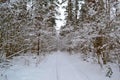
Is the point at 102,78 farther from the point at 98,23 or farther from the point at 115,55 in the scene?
the point at 98,23

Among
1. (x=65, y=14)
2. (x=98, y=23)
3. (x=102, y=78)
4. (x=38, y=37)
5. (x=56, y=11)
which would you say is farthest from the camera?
(x=65, y=14)

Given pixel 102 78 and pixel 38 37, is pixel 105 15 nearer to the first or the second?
pixel 102 78

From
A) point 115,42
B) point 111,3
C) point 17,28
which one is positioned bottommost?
point 115,42

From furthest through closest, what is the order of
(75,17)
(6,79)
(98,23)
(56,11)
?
(75,17) → (56,11) → (98,23) → (6,79)

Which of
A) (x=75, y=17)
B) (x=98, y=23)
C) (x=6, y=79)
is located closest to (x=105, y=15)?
(x=98, y=23)

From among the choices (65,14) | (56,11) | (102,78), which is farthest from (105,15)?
(65,14)

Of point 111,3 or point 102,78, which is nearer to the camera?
point 102,78

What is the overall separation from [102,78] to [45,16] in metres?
13.9

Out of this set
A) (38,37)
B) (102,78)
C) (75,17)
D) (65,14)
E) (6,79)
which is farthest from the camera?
(65,14)

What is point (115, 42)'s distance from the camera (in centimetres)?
1040

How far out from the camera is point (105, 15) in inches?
464

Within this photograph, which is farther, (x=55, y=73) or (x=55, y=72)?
(x=55, y=72)

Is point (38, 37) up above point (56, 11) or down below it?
below

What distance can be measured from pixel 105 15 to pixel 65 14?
2139cm
